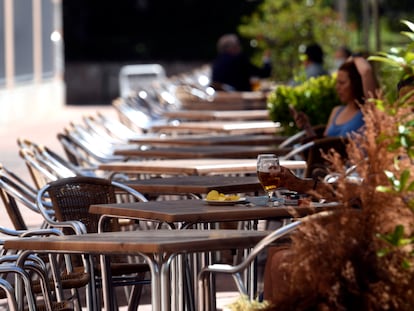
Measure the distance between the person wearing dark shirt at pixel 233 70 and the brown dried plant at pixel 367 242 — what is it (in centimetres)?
1593

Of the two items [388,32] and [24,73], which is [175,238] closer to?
[388,32]

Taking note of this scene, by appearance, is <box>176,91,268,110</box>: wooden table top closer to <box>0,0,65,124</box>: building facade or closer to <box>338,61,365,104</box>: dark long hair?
<box>0,0,65,124</box>: building facade

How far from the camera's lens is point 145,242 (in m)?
4.39

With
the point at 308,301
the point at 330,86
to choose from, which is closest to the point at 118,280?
the point at 308,301

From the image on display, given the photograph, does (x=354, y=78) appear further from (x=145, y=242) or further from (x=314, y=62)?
(x=314, y=62)

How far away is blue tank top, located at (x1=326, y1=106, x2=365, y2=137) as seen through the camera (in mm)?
8711

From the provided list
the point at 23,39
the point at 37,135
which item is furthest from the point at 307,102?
the point at 23,39

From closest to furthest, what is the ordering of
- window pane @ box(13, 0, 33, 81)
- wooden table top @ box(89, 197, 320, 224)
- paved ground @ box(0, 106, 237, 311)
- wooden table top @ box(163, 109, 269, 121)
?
1. wooden table top @ box(89, 197, 320, 224)
2. paved ground @ box(0, 106, 237, 311)
3. wooden table top @ box(163, 109, 269, 121)
4. window pane @ box(13, 0, 33, 81)

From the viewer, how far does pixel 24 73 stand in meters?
26.2

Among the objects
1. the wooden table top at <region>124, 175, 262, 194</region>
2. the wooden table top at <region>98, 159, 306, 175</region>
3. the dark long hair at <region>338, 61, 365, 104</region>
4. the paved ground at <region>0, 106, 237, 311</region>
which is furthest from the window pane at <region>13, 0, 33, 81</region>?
the wooden table top at <region>124, 175, 262, 194</region>

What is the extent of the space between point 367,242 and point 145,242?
37.9 inches

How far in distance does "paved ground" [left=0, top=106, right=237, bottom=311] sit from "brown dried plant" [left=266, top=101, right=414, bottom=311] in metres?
3.59

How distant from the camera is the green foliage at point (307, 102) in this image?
11570mm

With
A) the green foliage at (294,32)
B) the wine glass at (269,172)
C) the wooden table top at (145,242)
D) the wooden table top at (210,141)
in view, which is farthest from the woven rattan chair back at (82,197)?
the green foliage at (294,32)
